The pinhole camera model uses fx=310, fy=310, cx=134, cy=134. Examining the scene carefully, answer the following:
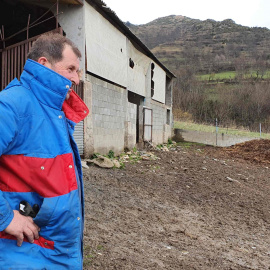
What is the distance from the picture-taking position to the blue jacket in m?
1.43

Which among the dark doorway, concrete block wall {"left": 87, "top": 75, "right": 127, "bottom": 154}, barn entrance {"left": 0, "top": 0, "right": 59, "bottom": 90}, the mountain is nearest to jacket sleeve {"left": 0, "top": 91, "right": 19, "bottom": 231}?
barn entrance {"left": 0, "top": 0, "right": 59, "bottom": 90}

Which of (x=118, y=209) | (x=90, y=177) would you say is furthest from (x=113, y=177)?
(x=118, y=209)

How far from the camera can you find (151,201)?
6098 mm

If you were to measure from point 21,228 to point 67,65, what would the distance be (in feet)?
2.76

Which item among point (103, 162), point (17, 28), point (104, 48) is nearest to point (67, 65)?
point (103, 162)

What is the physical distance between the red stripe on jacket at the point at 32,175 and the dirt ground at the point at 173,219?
2.05m

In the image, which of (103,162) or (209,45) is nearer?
(103,162)

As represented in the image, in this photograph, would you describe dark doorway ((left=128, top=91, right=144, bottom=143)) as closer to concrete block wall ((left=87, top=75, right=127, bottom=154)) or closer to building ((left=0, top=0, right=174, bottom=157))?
building ((left=0, top=0, right=174, bottom=157))

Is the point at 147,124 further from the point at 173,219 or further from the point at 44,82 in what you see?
the point at 44,82

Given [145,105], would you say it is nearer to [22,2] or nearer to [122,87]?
[122,87]

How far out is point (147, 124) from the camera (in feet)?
49.3

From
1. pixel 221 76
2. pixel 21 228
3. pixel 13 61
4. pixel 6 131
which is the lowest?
pixel 21 228

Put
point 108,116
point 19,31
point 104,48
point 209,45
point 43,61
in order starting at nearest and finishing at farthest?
point 43,61 < point 19,31 < point 104,48 < point 108,116 < point 209,45

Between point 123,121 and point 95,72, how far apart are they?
3041mm
